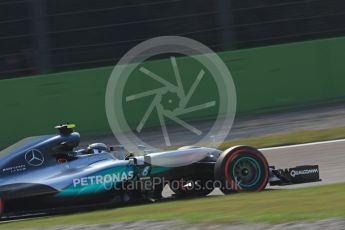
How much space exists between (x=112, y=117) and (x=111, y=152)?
33.2 feet

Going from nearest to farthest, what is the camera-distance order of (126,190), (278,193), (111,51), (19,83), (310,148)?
(278,193) < (126,190) < (310,148) < (19,83) < (111,51)

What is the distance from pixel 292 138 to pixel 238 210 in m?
7.88

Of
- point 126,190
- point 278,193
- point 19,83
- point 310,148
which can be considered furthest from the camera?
point 19,83

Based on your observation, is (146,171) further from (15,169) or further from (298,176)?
(298,176)

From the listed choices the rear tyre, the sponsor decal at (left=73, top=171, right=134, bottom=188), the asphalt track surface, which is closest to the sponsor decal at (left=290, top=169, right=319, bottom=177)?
the rear tyre

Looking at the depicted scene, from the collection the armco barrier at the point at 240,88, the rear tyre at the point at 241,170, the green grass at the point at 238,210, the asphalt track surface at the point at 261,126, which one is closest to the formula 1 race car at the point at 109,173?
the rear tyre at the point at 241,170

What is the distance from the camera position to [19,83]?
18297mm

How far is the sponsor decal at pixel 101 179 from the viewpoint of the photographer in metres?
9.12

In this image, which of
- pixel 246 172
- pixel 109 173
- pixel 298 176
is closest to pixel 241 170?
pixel 246 172

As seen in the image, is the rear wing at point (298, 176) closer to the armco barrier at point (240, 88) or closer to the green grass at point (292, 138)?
the green grass at point (292, 138)

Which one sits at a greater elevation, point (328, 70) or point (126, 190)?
point (328, 70)

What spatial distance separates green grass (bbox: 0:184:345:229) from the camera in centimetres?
680

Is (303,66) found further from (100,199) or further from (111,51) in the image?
(100,199)

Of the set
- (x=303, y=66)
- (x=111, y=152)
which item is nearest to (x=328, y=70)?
(x=303, y=66)
